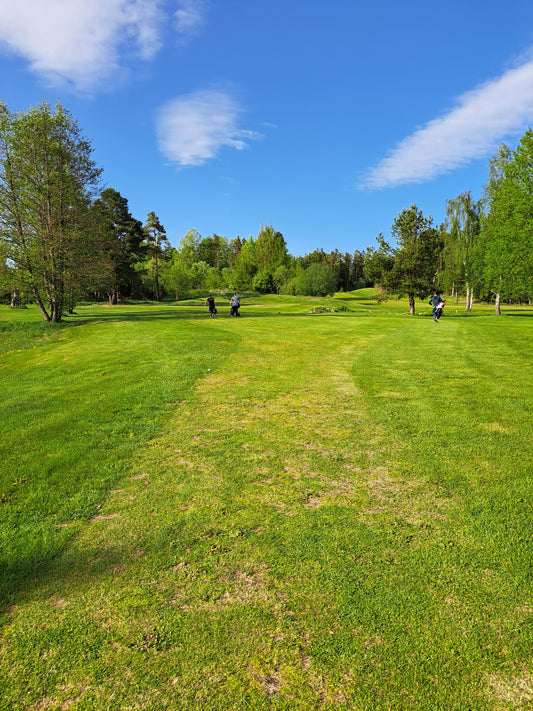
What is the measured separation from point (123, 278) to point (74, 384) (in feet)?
186

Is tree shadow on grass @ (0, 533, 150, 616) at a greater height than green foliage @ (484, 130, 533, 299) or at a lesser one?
lesser

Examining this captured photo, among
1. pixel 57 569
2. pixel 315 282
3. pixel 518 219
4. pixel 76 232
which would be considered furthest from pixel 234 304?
pixel 315 282

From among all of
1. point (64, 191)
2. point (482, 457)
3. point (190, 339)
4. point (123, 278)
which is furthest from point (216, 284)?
point (482, 457)

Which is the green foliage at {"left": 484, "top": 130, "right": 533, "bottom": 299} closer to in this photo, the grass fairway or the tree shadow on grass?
the grass fairway

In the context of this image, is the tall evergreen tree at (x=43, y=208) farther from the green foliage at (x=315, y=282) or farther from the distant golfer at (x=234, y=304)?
the green foliage at (x=315, y=282)

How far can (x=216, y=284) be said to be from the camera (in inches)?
4215

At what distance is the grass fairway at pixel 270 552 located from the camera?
2967 mm

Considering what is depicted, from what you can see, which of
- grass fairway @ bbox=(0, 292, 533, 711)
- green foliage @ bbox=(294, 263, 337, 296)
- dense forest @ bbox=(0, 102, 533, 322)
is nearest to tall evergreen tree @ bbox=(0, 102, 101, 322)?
dense forest @ bbox=(0, 102, 533, 322)

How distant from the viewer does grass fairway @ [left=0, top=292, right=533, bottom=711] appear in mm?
2967

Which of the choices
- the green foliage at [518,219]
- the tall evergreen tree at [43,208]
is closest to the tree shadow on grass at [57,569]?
the tall evergreen tree at [43,208]

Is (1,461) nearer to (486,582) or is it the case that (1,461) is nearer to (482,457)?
(486,582)

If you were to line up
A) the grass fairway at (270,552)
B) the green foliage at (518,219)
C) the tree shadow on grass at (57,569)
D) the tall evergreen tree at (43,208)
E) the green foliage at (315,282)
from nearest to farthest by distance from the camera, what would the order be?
the grass fairway at (270,552) → the tree shadow on grass at (57,569) → the tall evergreen tree at (43,208) → the green foliage at (518,219) → the green foliage at (315,282)

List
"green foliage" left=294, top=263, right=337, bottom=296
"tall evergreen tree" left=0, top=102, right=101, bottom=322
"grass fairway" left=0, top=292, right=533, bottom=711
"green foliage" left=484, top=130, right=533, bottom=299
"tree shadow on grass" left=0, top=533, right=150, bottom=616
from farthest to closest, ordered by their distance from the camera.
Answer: "green foliage" left=294, top=263, right=337, bottom=296
"green foliage" left=484, top=130, right=533, bottom=299
"tall evergreen tree" left=0, top=102, right=101, bottom=322
"tree shadow on grass" left=0, top=533, right=150, bottom=616
"grass fairway" left=0, top=292, right=533, bottom=711

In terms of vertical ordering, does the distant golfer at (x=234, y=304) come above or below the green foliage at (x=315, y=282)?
below
